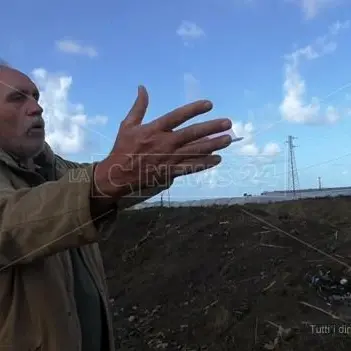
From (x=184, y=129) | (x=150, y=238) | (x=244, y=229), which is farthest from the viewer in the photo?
(x=150, y=238)

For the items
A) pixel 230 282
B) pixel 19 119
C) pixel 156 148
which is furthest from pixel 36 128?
pixel 230 282

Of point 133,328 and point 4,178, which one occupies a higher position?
point 4,178

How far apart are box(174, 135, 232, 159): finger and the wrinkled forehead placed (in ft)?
2.63

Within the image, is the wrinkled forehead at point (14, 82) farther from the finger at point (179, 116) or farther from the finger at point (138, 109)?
the finger at point (179, 116)

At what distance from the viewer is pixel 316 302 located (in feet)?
15.0

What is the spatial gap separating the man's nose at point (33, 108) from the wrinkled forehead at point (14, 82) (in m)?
0.05

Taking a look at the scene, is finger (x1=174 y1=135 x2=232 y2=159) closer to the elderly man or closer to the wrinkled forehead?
the elderly man

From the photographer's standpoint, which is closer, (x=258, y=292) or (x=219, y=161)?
(x=219, y=161)

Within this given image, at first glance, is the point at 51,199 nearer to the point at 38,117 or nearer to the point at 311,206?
the point at 38,117

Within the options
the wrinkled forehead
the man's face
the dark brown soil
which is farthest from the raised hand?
the dark brown soil

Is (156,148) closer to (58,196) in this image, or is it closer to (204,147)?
(204,147)

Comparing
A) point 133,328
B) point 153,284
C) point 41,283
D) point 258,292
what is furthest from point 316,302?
point 41,283

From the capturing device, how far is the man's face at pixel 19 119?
1.55 meters

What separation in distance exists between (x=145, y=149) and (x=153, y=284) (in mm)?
5854
